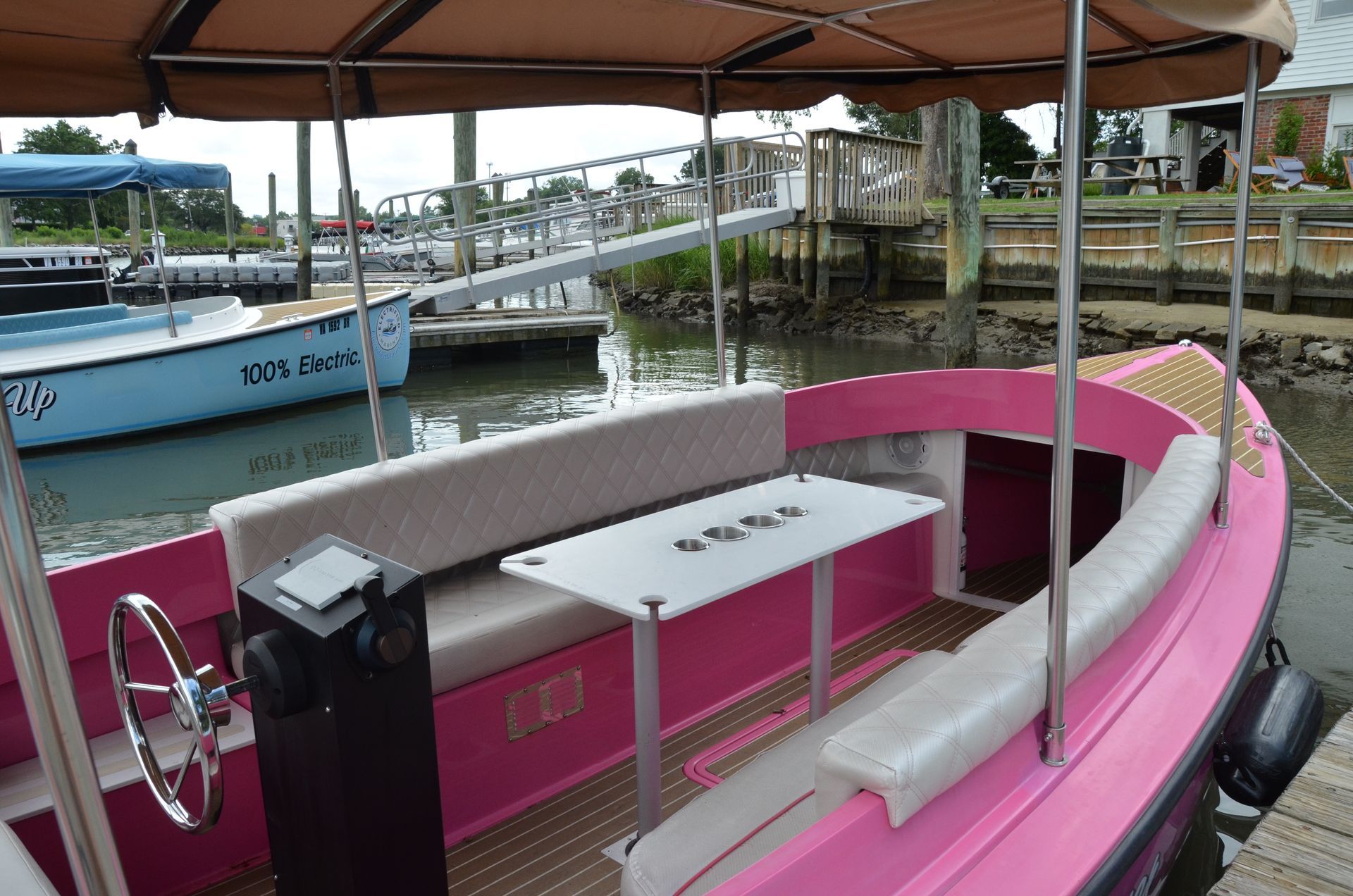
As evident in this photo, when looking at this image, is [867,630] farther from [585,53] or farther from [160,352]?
[160,352]

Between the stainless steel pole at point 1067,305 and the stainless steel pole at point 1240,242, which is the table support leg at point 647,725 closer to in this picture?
the stainless steel pole at point 1067,305

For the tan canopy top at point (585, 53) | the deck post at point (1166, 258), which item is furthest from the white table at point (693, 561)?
the deck post at point (1166, 258)

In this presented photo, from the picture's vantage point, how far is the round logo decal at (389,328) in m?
10.6

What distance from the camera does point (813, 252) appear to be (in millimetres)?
16266

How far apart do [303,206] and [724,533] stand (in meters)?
17.1

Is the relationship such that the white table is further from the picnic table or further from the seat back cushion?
the picnic table

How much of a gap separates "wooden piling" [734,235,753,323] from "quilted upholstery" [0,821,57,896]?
1581 cm

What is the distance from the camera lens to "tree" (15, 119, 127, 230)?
96.7ft

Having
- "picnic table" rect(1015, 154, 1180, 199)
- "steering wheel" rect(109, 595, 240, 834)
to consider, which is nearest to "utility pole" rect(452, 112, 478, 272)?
"picnic table" rect(1015, 154, 1180, 199)

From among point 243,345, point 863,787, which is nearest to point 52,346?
point 243,345

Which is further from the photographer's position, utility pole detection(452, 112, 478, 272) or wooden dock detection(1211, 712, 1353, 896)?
utility pole detection(452, 112, 478, 272)

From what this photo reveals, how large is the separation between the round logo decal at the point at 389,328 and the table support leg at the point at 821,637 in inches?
349

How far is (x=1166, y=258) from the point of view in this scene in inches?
453

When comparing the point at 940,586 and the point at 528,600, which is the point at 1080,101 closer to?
the point at 528,600
